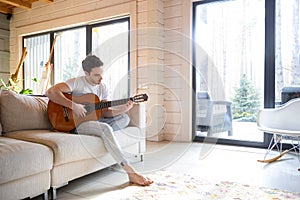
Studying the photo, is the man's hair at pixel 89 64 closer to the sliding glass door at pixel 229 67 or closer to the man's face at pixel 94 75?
the man's face at pixel 94 75

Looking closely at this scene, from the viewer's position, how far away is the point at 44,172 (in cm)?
140

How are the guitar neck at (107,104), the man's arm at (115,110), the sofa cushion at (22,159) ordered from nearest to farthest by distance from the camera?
the sofa cushion at (22,159) < the guitar neck at (107,104) < the man's arm at (115,110)

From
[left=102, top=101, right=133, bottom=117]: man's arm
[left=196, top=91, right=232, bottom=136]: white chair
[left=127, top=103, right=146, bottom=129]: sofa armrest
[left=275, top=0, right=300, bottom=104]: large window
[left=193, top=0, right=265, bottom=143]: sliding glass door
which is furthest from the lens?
[left=196, top=91, right=232, bottom=136]: white chair

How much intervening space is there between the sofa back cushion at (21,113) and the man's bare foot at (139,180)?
82 centimetres

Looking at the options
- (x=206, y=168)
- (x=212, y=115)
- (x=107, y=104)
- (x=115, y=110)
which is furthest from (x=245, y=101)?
(x=107, y=104)

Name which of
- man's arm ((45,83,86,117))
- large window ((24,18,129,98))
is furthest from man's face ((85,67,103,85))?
large window ((24,18,129,98))

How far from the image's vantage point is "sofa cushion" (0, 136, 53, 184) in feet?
3.95

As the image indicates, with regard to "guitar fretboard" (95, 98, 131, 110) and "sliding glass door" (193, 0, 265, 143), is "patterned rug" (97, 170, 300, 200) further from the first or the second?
"sliding glass door" (193, 0, 265, 143)

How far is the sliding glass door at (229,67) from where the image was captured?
2.92 metres

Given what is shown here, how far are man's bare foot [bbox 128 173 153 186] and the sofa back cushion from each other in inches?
32.4

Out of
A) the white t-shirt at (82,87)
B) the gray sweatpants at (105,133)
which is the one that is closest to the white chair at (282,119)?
the gray sweatpants at (105,133)

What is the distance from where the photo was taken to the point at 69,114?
1.78m

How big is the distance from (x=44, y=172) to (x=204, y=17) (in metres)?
2.81

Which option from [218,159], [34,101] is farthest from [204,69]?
[34,101]
